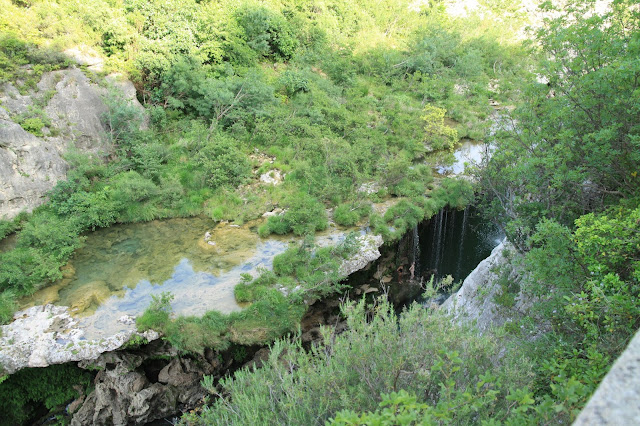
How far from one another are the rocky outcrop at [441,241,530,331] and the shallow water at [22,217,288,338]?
5.78 metres

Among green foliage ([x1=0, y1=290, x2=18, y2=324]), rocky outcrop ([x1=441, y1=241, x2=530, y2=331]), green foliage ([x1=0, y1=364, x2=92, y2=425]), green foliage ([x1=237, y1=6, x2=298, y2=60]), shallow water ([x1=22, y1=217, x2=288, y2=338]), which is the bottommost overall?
green foliage ([x1=0, y1=364, x2=92, y2=425])

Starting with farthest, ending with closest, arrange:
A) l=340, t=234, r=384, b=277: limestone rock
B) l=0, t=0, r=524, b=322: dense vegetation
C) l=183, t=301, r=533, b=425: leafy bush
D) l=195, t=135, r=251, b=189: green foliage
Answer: l=195, t=135, r=251, b=189: green foliage, l=0, t=0, r=524, b=322: dense vegetation, l=340, t=234, r=384, b=277: limestone rock, l=183, t=301, r=533, b=425: leafy bush

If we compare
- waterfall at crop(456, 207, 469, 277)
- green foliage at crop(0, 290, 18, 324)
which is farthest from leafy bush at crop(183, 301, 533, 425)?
waterfall at crop(456, 207, 469, 277)

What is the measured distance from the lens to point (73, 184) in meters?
13.8

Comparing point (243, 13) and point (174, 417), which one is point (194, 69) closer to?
point (243, 13)

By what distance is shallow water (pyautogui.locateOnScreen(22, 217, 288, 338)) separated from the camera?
34.1 ft

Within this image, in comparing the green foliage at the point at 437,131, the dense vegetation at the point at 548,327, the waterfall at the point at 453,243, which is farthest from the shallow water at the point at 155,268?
the green foliage at the point at 437,131

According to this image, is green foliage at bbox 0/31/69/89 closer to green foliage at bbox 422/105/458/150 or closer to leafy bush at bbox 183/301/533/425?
leafy bush at bbox 183/301/533/425

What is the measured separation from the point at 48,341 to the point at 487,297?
10.4 meters

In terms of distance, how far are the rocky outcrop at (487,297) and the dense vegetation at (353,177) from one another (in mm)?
292

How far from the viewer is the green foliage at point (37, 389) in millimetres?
8984

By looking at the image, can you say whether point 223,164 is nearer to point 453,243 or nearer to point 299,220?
point 299,220

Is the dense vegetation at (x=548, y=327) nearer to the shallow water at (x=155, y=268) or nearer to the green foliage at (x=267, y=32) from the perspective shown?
the shallow water at (x=155, y=268)

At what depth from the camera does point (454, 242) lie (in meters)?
16.4
